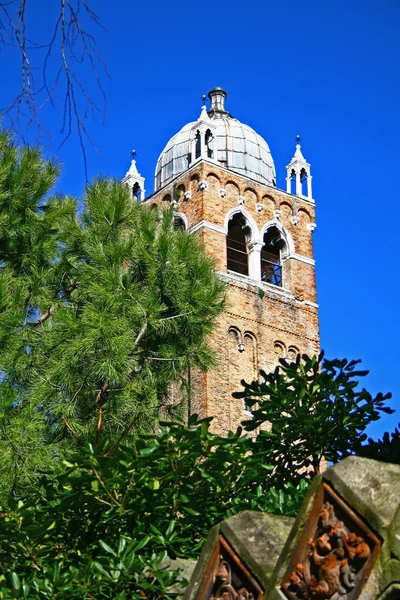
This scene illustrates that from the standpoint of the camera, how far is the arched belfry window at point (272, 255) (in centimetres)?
3009

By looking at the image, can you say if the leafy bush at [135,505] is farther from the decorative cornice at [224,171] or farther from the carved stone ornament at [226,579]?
the decorative cornice at [224,171]

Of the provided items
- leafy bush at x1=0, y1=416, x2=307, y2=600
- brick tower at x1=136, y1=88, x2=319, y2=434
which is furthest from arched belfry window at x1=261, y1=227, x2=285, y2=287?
leafy bush at x1=0, y1=416, x2=307, y2=600

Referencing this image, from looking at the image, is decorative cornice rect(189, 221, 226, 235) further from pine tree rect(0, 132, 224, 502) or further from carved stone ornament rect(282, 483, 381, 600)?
carved stone ornament rect(282, 483, 381, 600)

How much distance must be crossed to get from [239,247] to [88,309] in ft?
64.6

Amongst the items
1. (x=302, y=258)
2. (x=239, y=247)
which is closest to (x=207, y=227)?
(x=239, y=247)

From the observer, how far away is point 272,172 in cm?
3253

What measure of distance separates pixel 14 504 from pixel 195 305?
6.49m

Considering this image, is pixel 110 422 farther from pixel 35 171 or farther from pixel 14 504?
pixel 14 504

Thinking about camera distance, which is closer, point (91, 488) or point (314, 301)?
point (91, 488)

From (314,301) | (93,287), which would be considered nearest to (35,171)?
(93,287)

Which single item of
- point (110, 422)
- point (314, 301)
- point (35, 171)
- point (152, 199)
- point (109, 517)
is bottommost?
point (109, 517)

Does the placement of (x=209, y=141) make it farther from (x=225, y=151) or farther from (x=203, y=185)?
(x=203, y=185)

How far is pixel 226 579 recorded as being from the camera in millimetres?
2990

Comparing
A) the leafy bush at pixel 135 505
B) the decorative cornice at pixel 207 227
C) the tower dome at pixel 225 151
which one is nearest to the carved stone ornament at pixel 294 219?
the tower dome at pixel 225 151
